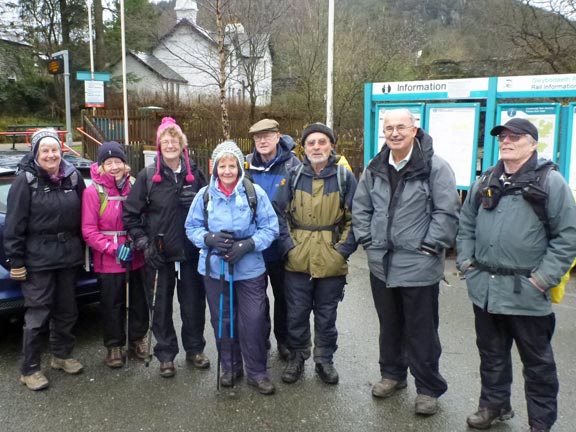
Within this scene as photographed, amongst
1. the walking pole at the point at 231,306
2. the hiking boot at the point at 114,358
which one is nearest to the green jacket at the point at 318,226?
the walking pole at the point at 231,306

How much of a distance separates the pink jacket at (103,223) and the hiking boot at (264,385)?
1.35m

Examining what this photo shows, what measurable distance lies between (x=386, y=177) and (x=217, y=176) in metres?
1.18

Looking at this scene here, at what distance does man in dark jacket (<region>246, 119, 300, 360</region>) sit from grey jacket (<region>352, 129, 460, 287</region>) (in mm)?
924

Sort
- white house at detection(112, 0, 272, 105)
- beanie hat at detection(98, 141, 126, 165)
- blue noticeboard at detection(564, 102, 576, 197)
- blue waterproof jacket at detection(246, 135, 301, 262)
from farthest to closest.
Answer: white house at detection(112, 0, 272, 105)
blue noticeboard at detection(564, 102, 576, 197)
blue waterproof jacket at detection(246, 135, 301, 262)
beanie hat at detection(98, 141, 126, 165)

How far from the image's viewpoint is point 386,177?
3.45 metres

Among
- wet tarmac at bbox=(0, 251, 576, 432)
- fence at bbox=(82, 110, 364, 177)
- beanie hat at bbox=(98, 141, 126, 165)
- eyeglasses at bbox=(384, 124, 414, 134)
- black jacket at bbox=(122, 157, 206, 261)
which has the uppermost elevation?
fence at bbox=(82, 110, 364, 177)

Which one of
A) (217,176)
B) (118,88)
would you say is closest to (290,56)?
(217,176)

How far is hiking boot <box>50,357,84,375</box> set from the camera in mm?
4039

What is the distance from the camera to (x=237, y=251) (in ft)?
11.7

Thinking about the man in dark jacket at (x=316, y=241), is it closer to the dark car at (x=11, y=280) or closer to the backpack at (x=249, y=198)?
the backpack at (x=249, y=198)

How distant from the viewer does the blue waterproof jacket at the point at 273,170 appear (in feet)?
13.5

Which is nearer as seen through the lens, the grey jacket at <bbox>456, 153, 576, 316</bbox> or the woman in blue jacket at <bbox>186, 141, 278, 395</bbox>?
the grey jacket at <bbox>456, 153, 576, 316</bbox>

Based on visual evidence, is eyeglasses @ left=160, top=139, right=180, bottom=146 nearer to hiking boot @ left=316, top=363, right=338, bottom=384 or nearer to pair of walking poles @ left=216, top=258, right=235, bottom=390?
pair of walking poles @ left=216, top=258, right=235, bottom=390

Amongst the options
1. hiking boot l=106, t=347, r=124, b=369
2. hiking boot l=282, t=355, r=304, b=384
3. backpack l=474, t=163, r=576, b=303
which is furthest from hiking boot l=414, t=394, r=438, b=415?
hiking boot l=106, t=347, r=124, b=369
